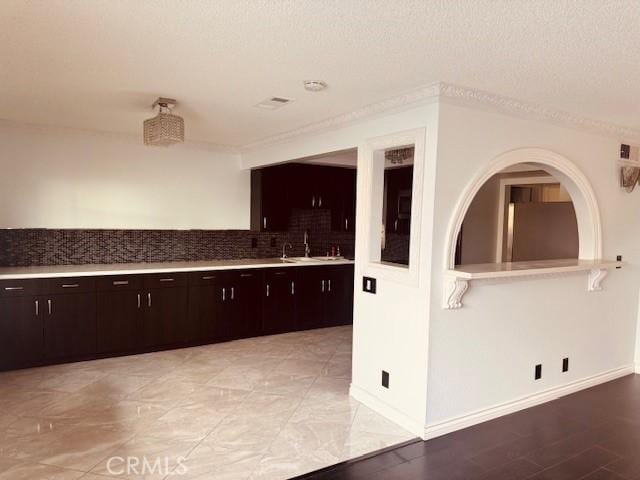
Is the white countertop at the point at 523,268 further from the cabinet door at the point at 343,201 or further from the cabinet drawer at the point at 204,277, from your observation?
the cabinet door at the point at 343,201

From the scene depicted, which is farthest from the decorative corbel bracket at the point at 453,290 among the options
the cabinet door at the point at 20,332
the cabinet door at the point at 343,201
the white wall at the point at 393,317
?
the cabinet door at the point at 20,332

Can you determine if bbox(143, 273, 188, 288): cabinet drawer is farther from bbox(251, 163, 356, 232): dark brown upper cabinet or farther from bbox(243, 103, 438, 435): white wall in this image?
bbox(243, 103, 438, 435): white wall

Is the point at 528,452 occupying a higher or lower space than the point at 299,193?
lower

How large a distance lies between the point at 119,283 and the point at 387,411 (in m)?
3.04

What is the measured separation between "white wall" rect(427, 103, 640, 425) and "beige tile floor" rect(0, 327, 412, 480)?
714mm

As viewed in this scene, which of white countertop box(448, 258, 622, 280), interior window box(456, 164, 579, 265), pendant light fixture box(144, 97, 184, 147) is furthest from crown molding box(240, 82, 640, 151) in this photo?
interior window box(456, 164, 579, 265)

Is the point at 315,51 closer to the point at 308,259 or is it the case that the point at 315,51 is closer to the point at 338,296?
the point at 308,259

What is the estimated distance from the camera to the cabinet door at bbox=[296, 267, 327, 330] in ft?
19.8

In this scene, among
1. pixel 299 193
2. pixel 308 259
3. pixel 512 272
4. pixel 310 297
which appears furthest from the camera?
pixel 308 259

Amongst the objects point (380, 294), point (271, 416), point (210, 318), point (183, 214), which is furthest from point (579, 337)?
point (183, 214)

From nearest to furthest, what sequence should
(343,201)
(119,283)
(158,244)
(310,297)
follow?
(119,283)
(158,244)
(310,297)
(343,201)

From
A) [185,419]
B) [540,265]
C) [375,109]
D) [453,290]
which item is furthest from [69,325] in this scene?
[540,265]

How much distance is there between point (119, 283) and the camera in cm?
475

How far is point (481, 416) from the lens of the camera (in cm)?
344
